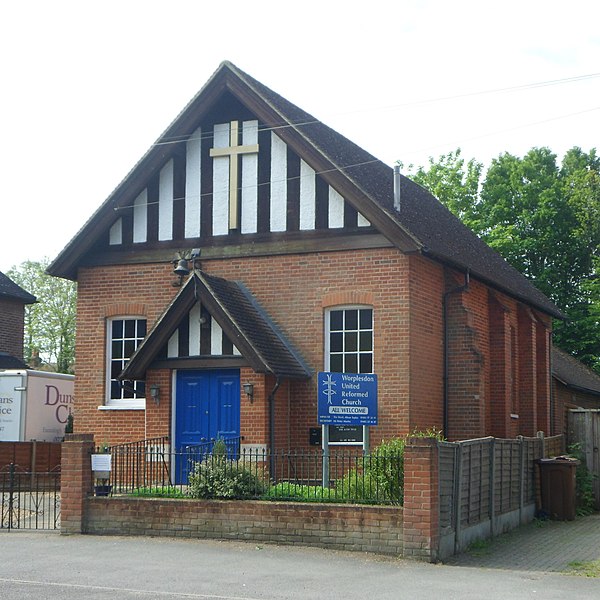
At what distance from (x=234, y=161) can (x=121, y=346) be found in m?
4.75

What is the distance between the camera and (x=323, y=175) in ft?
67.1

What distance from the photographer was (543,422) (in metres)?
28.6

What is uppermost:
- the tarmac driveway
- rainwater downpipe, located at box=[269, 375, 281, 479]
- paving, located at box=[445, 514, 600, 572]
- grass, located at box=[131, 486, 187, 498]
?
rainwater downpipe, located at box=[269, 375, 281, 479]

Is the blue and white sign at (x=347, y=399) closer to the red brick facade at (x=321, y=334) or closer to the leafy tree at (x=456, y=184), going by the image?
the red brick facade at (x=321, y=334)

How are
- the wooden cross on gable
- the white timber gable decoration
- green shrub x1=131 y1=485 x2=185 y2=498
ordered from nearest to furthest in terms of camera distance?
1. green shrub x1=131 y1=485 x2=185 y2=498
2. the white timber gable decoration
3. the wooden cross on gable

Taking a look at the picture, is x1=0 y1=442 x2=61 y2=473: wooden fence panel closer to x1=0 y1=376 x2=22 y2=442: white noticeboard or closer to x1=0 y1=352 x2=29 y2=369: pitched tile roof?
x1=0 y1=376 x2=22 y2=442: white noticeboard

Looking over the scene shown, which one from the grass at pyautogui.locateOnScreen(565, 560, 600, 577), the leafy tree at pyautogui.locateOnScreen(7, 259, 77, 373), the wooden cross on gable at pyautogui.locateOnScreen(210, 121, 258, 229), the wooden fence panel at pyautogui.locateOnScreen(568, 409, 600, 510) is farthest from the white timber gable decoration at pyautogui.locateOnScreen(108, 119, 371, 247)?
the leafy tree at pyautogui.locateOnScreen(7, 259, 77, 373)

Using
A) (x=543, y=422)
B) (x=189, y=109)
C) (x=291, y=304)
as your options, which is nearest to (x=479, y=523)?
(x=291, y=304)

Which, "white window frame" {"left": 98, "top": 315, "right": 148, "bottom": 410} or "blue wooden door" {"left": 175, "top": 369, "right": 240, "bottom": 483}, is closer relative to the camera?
"blue wooden door" {"left": 175, "top": 369, "right": 240, "bottom": 483}

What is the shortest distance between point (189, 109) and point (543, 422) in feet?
44.8

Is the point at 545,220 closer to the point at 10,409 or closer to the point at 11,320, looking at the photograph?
the point at 11,320

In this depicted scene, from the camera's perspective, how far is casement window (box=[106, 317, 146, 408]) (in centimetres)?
2200

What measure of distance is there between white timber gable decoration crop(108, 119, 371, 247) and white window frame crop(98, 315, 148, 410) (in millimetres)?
1656

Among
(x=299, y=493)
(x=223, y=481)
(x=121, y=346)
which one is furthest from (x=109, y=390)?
(x=299, y=493)
